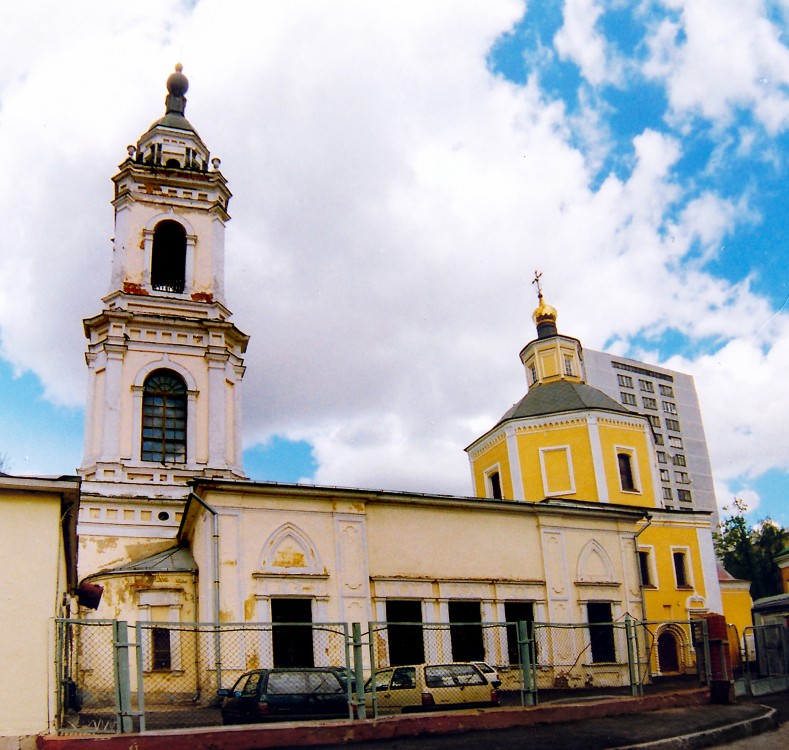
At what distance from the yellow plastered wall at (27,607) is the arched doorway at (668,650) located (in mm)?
24768

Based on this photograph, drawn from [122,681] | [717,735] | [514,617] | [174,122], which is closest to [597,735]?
[717,735]

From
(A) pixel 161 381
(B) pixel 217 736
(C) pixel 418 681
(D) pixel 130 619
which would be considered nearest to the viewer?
(B) pixel 217 736

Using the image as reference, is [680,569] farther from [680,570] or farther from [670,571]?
[670,571]

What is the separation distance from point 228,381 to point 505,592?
1171 centimetres

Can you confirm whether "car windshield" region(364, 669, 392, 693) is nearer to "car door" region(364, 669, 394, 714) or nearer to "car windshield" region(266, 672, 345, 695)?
"car door" region(364, 669, 394, 714)

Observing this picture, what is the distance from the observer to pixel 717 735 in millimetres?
12461

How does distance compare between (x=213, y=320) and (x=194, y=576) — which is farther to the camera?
(x=213, y=320)

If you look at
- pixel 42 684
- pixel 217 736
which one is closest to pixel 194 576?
pixel 42 684

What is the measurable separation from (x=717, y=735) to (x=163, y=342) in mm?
20808

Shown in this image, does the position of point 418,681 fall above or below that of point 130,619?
below

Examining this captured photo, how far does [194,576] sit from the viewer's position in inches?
844

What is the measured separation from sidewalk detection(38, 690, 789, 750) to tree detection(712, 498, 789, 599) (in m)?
45.6

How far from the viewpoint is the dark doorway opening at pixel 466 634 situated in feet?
74.4

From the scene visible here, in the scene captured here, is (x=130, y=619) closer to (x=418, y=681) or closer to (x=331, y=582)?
(x=331, y=582)
